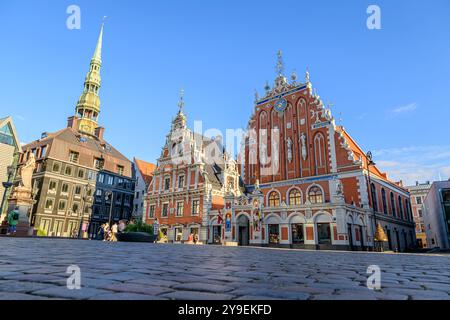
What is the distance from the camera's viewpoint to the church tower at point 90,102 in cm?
5628

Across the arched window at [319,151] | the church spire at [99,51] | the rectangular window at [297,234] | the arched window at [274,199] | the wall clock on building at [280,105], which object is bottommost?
the rectangular window at [297,234]

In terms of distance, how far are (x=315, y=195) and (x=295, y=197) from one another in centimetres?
207

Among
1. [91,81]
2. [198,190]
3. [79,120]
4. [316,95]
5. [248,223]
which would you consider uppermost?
[91,81]

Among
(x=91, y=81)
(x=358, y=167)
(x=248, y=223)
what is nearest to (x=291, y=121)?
(x=358, y=167)

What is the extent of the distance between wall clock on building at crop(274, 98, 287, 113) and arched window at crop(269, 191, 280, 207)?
9.66 m

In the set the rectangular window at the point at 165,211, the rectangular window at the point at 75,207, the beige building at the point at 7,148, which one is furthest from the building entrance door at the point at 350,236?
the beige building at the point at 7,148

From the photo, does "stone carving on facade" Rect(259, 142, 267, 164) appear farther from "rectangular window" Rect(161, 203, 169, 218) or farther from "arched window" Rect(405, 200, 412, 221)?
"arched window" Rect(405, 200, 412, 221)

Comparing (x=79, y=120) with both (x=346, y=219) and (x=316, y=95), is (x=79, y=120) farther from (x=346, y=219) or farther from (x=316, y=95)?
(x=346, y=219)

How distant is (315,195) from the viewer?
94.7 feet

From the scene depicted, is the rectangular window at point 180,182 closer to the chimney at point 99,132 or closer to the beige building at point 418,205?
the chimney at point 99,132

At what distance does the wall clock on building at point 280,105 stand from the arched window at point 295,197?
965cm

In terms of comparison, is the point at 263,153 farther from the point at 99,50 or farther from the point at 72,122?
the point at 99,50
